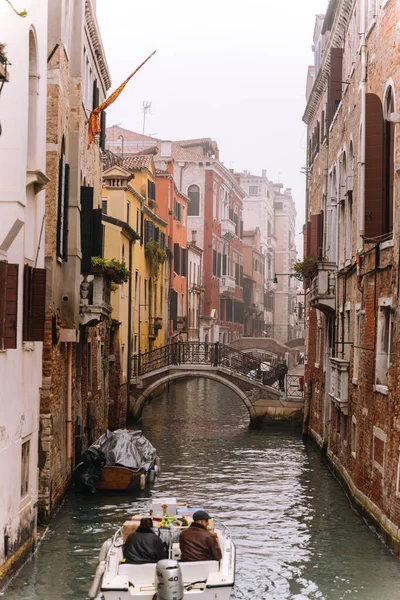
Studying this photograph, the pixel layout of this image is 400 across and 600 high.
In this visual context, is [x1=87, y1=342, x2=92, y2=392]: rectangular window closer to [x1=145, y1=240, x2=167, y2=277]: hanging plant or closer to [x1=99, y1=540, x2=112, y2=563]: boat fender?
[x1=99, y1=540, x2=112, y2=563]: boat fender

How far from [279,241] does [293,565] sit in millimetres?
83945

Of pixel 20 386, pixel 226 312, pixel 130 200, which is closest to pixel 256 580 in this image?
pixel 20 386

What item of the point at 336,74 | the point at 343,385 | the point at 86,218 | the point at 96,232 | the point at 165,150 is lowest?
the point at 343,385

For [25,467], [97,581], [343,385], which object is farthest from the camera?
[343,385]

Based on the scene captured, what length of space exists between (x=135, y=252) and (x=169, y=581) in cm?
2644

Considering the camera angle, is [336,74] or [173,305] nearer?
[336,74]

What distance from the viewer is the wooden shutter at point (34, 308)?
12805mm

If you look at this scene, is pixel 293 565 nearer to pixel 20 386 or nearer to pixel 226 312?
pixel 20 386

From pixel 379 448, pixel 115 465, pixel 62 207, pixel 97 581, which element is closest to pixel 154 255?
pixel 115 465

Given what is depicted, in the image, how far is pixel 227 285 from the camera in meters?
62.1

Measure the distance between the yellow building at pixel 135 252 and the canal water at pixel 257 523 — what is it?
450 cm

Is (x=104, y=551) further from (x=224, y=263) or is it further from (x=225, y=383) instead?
(x=224, y=263)

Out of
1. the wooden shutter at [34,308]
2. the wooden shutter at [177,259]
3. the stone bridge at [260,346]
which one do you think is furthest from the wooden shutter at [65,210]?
the stone bridge at [260,346]

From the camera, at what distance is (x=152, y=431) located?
31094mm
